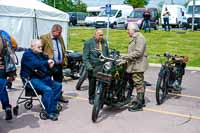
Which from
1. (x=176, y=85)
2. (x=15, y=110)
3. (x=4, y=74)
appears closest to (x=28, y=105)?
(x=15, y=110)

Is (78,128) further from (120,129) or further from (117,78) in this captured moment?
(117,78)

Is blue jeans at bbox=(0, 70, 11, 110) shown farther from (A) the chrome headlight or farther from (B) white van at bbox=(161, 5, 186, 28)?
(B) white van at bbox=(161, 5, 186, 28)

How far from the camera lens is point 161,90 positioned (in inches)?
354

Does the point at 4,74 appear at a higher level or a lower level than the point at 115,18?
lower

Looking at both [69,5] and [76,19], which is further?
[69,5]

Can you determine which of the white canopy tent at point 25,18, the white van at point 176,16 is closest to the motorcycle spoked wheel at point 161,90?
the white canopy tent at point 25,18

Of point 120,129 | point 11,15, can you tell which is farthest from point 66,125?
point 11,15

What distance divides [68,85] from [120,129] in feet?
14.4

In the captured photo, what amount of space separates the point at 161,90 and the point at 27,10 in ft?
22.3

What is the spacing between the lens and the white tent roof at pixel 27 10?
1327cm

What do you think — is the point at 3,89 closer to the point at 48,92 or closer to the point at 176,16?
the point at 48,92

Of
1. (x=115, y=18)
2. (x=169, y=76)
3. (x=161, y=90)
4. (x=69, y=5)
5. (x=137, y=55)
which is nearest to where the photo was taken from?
(x=137, y=55)

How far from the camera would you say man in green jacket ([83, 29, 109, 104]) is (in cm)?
841

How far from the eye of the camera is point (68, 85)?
35.9 feet
